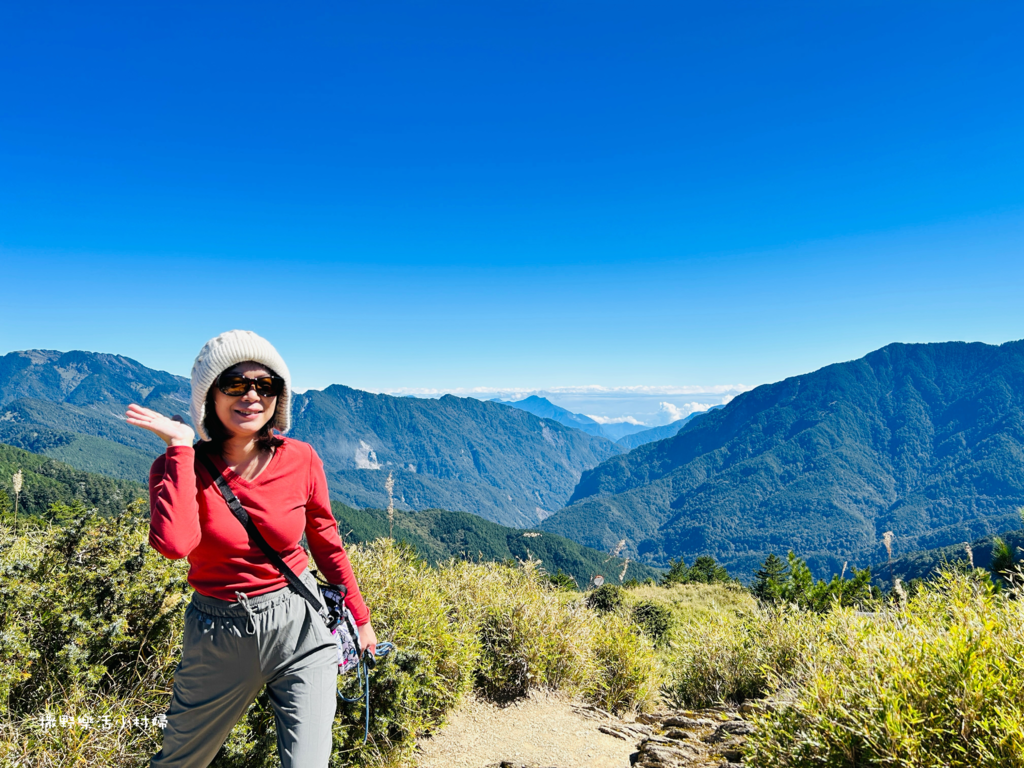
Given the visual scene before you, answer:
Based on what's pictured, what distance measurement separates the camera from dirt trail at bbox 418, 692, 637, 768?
443 centimetres

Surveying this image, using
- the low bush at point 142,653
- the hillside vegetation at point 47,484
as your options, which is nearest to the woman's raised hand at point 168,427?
the low bush at point 142,653

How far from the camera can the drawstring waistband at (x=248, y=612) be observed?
2180 millimetres

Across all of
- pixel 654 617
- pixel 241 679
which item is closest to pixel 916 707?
pixel 241 679

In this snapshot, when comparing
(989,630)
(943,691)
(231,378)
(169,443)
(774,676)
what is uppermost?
(231,378)

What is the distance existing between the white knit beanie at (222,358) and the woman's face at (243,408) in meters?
0.05

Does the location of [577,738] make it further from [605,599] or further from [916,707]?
[605,599]

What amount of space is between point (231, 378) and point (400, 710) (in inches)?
132

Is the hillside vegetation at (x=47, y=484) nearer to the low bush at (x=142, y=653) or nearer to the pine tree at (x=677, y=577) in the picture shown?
the pine tree at (x=677, y=577)

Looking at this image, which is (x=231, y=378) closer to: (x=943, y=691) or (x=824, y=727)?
(x=824, y=727)

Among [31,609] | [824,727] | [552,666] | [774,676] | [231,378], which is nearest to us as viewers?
[231,378]

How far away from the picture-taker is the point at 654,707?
614 centimetres

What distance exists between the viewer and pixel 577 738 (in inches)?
193

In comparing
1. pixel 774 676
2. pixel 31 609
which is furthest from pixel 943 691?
pixel 31 609

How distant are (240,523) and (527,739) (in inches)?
164
